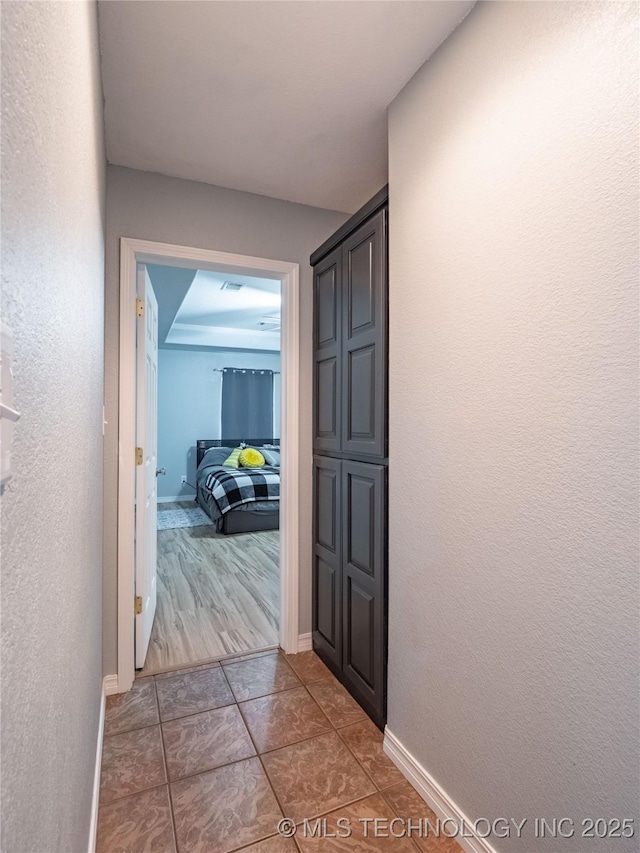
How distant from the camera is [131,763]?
1.62 m

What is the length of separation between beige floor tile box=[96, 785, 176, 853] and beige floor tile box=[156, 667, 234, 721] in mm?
414

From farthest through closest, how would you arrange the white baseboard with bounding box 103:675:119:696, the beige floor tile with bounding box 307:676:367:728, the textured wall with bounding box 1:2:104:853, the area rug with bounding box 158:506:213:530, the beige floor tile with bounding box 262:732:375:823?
1. the area rug with bounding box 158:506:213:530
2. the white baseboard with bounding box 103:675:119:696
3. the beige floor tile with bounding box 307:676:367:728
4. the beige floor tile with bounding box 262:732:375:823
5. the textured wall with bounding box 1:2:104:853

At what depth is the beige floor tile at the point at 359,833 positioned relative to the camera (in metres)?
1.30

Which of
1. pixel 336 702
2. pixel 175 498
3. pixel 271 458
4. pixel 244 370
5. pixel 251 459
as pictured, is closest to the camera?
pixel 336 702

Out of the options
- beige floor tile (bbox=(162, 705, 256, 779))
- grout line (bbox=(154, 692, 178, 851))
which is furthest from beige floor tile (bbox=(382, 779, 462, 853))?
grout line (bbox=(154, 692, 178, 851))

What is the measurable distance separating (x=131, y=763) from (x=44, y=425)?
5.45ft

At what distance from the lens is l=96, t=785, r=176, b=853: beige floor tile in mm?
1303

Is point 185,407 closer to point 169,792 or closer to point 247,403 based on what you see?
point 247,403

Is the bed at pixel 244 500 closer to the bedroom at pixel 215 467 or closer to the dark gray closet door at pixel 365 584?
the bedroom at pixel 215 467

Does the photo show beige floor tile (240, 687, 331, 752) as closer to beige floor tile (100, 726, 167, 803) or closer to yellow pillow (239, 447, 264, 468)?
beige floor tile (100, 726, 167, 803)

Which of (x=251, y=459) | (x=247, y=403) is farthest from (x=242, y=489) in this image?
(x=247, y=403)

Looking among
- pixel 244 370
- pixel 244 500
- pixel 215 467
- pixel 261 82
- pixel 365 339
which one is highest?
pixel 261 82

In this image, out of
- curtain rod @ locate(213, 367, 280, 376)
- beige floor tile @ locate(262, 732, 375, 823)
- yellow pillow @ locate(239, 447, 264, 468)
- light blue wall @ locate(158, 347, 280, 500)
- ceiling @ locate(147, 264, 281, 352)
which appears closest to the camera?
beige floor tile @ locate(262, 732, 375, 823)

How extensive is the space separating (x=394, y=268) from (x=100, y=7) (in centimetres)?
122
